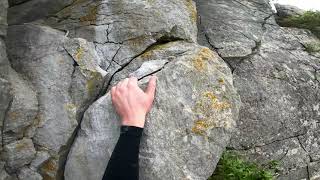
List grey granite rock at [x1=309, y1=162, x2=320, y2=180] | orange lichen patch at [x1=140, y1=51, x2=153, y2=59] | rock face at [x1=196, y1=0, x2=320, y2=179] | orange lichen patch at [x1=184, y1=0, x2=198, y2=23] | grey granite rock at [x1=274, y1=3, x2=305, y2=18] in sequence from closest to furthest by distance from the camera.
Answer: orange lichen patch at [x1=140, y1=51, x2=153, y2=59]
orange lichen patch at [x1=184, y1=0, x2=198, y2=23]
rock face at [x1=196, y1=0, x2=320, y2=179]
grey granite rock at [x1=309, y1=162, x2=320, y2=180]
grey granite rock at [x1=274, y1=3, x2=305, y2=18]

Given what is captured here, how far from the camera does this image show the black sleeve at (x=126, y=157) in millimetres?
5281

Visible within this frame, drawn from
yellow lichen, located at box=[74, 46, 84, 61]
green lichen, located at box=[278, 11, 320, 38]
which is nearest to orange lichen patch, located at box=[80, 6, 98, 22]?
yellow lichen, located at box=[74, 46, 84, 61]

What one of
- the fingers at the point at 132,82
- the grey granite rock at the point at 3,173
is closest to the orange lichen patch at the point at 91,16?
the fingers at the point at 132,82

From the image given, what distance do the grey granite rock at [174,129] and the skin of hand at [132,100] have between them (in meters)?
0.13

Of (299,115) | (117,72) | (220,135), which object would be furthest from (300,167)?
(117,72)

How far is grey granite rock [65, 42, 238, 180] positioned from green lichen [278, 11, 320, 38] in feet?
13.8

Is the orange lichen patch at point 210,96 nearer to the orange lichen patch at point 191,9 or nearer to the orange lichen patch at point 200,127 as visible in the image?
the orange lichen patch at point 200,127

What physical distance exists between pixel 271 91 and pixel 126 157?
344cm

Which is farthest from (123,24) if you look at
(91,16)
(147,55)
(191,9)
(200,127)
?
(200,127)

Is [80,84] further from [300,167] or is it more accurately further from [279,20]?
[279,20]

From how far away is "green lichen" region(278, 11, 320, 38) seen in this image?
31.2ft

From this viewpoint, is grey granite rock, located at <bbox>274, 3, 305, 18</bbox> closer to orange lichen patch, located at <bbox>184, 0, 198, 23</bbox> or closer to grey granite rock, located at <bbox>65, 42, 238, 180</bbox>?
orange lichen patch, located at <bbox>184, 0, 198, 23</bbox>

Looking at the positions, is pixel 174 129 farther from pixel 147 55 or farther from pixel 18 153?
pixel 18 153

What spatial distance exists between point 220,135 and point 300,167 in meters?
2.55
